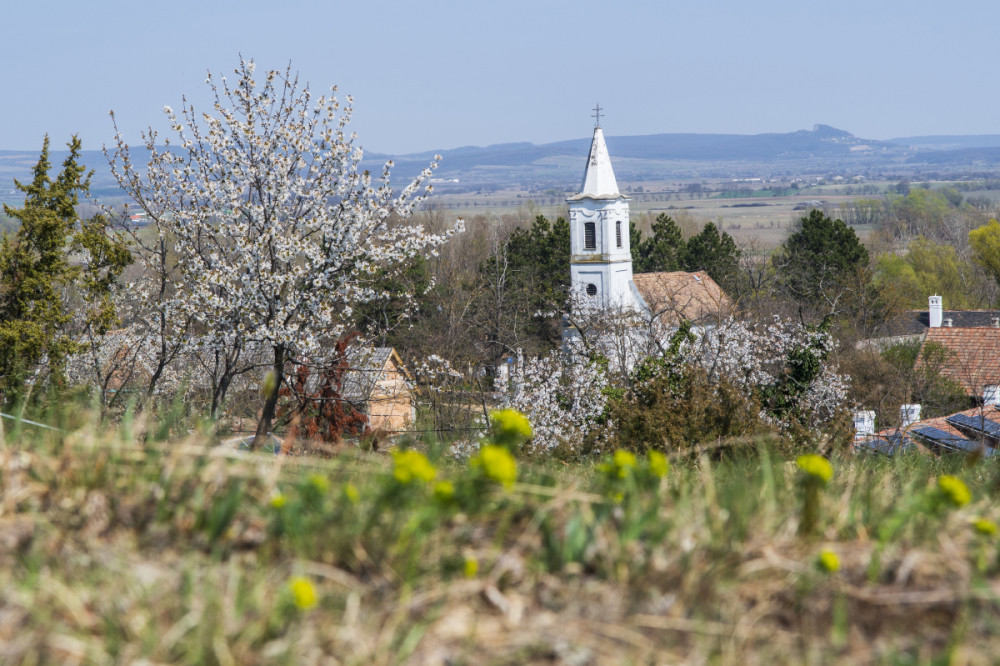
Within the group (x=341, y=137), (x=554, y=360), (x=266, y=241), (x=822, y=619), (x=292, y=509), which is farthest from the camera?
(x=554, y=360)

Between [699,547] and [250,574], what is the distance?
4.21 feet

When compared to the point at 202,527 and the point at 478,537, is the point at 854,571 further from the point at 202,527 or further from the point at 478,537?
the point at 202,527

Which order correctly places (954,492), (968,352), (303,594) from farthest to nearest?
(968,352) < (954,492) < (303,594)

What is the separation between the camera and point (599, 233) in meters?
44.2

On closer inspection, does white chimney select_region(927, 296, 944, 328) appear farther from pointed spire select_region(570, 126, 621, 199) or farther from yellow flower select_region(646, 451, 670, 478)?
yellow flower select_region(646, 451, 670, 478)

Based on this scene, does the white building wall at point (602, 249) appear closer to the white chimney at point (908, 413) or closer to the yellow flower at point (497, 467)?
the white chimney at point (908, 413)

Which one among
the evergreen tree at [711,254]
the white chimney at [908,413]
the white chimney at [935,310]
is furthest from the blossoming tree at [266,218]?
the evergreen tree at [711,254]

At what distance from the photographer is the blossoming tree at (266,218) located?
38.1ft

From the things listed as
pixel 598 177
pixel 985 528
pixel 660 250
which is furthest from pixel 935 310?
pixel 985 528

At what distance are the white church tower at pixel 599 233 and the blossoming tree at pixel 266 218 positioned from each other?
31297mm

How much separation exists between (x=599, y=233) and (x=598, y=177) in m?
2.67

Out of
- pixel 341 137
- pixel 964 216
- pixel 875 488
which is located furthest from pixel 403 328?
pixel 964 216

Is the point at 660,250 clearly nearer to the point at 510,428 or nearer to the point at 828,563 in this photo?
the point at 510,428

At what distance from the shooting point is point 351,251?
12008 mm
